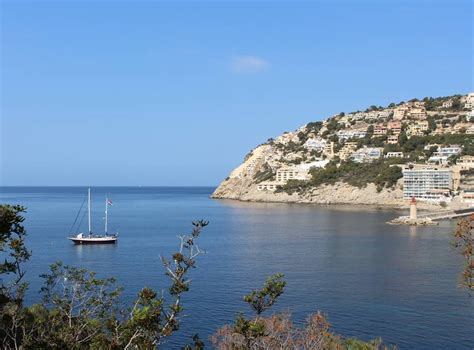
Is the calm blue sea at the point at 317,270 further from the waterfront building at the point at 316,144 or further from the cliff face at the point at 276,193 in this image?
the waterfront building at the point at 316,144

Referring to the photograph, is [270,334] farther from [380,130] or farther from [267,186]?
[380,130]

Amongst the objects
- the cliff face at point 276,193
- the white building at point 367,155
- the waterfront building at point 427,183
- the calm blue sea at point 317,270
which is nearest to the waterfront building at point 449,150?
the white building at point 367,155

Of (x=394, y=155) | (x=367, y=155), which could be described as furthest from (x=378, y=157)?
(x=394, y=155)

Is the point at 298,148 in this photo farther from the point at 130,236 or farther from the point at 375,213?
the point at 130,236

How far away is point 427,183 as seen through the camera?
3999 inches

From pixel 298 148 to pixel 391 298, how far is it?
129 m

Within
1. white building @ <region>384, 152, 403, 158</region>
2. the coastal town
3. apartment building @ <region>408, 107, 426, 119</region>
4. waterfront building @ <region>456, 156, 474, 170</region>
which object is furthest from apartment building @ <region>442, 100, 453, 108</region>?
waterfront building @ <region>456, 156, 474, 170</region>

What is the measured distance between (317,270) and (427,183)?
6876 centimetres

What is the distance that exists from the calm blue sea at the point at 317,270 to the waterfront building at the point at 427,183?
106 feet

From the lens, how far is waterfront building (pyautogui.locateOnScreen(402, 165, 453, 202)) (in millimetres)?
100750

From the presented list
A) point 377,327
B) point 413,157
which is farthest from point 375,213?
point 377,327

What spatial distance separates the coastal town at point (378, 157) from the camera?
10388 centimetres

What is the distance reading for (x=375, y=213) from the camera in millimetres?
89438

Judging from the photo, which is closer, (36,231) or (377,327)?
(377,327)
